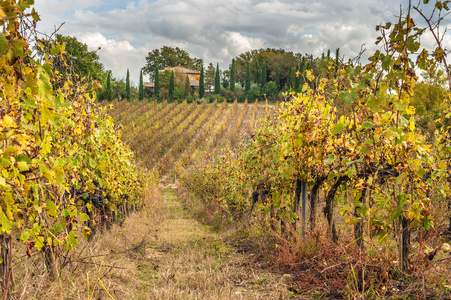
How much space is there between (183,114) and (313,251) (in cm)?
3036

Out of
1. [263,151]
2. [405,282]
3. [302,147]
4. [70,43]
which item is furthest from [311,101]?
[70,43]

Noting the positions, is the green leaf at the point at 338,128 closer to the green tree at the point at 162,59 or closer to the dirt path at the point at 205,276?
the dirt path at the point at 205,276

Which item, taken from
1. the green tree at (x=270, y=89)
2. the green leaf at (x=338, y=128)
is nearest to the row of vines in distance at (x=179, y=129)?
the green tree at (x=270, y=89)

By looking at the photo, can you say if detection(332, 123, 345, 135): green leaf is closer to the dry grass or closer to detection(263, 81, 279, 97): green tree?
the dry grass

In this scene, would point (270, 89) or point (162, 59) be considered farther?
point (162, 59)

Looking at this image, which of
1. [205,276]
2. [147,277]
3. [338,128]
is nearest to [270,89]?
[147,277]

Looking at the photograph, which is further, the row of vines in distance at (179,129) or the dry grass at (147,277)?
the row of vines in distance at (179,129)

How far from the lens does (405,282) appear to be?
8.81ft

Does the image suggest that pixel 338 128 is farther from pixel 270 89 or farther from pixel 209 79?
pixel 209 79

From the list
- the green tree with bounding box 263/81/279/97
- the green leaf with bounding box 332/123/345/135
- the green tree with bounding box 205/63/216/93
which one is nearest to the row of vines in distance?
the green tree with bounding box 263/81/279/97

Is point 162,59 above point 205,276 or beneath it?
above

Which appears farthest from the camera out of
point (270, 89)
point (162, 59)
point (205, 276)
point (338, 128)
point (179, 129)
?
point (162, 59)

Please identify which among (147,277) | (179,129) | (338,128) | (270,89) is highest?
(270,89)

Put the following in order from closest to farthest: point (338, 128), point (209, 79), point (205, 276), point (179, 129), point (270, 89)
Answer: point (338, 128) < point (205, 276) < point (179, 129) < point (270, 89) < point (209, 79)
